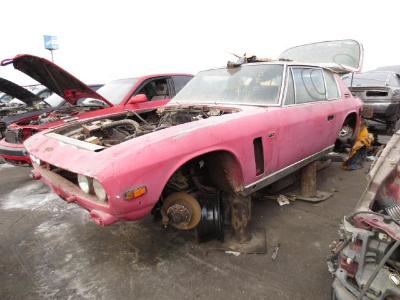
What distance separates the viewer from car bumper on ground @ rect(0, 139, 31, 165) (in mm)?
4469

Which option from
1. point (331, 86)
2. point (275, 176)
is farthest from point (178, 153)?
point (331, 86)

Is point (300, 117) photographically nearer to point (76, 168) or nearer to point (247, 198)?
point (247, 198)

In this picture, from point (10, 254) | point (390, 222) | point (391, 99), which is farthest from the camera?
point (391, 99)

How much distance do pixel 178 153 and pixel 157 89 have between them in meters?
4.12

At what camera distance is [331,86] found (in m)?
4.09

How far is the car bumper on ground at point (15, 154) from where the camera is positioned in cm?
447

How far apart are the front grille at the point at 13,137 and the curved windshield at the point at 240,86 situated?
260cm

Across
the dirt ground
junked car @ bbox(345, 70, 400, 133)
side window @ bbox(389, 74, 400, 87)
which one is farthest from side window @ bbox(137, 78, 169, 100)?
side window @ bbox(389, 74, 400, 87)

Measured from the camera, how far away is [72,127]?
3.26 metres

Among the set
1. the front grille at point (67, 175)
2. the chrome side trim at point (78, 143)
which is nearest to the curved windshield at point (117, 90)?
the chrome side trim at point (78, 143)

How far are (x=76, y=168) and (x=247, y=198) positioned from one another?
1.50m

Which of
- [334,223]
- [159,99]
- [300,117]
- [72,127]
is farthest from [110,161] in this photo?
[159,99]

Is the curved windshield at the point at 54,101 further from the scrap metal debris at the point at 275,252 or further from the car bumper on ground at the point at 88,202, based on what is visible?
the scrap metal debris at the point at 275,252

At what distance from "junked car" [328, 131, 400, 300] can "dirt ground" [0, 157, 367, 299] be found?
0.58m
